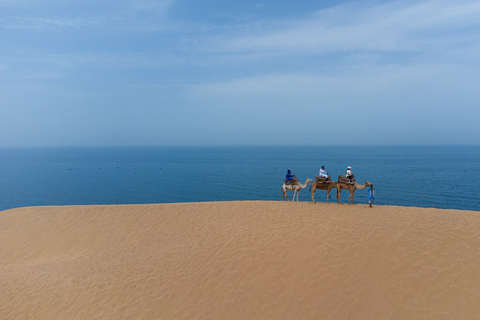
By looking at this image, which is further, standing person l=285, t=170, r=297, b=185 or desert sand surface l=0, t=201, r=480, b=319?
standing person l=285, t=170, r=297, b=185

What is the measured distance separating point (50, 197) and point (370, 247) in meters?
64.7

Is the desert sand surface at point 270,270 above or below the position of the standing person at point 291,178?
below

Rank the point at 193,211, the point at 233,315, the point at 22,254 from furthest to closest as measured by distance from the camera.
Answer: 1. the point at 193,211
2. the point at 22,254
3. the point at 233,315

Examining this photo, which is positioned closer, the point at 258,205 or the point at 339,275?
the point at 339,275

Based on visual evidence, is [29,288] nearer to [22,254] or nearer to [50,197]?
[22,254]

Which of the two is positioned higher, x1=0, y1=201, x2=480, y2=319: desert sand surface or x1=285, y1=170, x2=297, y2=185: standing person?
x1=285, y1=170, x2=297, y2=185: standing person

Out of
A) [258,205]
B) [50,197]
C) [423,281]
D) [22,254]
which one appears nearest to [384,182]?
[258,205]

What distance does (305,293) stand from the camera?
11414 mm

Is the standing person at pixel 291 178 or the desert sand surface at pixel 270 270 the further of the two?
the standing person at pixel 291 178

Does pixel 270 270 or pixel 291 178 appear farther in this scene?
pixel 291 178

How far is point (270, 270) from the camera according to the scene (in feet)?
41.5

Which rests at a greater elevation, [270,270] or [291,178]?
[291,178]

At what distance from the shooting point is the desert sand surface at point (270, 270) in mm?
10953

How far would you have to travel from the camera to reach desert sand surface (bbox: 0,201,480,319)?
1095 cm
